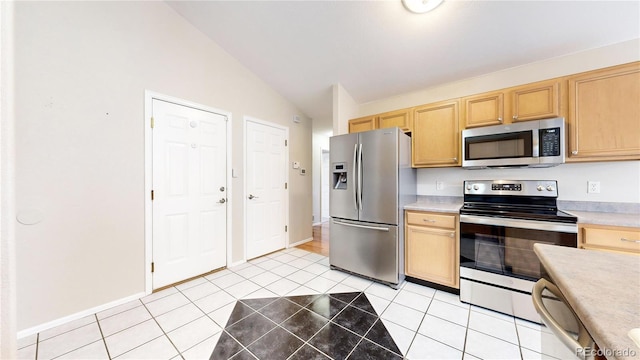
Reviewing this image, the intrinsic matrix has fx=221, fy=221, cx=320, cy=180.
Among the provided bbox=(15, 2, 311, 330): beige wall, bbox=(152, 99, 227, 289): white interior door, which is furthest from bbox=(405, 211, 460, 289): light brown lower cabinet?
bbox=(15, 2, 311, 330): beige wall

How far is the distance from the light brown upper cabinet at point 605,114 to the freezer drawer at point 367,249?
5.81ft

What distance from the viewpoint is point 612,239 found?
5.21 ft

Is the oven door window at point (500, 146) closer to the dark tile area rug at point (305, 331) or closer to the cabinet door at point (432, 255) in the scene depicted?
the cabinet door at point (432, 255)

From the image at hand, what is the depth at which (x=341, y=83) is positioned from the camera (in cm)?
313

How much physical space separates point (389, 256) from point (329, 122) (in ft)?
10.1

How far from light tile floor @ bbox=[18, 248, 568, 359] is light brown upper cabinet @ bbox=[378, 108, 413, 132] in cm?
187

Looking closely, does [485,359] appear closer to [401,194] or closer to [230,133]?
[401,194]

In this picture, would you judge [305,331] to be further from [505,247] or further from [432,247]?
[505,247]

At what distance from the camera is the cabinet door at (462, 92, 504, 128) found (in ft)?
7.36

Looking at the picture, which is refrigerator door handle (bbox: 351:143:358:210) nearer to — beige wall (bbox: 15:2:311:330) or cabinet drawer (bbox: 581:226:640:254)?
cabinet drawer (bbox: 581:226:640:254)

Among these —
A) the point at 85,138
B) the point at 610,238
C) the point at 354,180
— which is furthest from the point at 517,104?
the point at 85,138

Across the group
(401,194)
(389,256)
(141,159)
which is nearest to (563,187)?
(401,194)

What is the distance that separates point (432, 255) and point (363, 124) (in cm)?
186

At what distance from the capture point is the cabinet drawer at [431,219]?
220 centimetres
